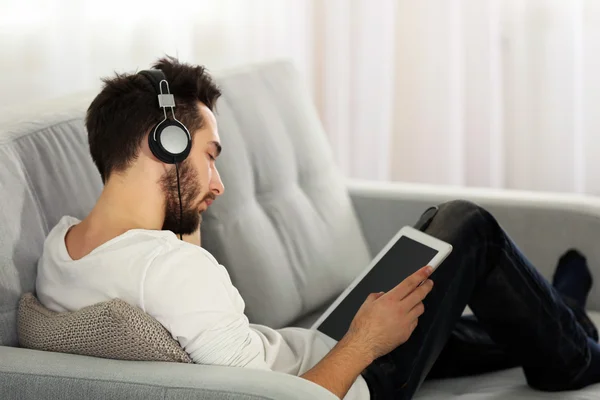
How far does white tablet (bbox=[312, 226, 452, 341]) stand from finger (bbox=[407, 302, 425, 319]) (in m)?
0.12

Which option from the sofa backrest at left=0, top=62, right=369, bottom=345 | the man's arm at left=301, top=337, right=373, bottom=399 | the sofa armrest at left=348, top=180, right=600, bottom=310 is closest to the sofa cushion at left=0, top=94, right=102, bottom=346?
the sofa backrest at left=0, top=62, right=369, bottom=345

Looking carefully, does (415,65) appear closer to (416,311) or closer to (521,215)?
(521,215)

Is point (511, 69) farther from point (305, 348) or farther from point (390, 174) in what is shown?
point (305, 348)

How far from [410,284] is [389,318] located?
8 cm

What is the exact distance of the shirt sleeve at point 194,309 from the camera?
121 centimetres

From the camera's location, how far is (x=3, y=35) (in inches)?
93.5

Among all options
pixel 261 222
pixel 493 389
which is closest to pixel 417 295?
pixel 493 389

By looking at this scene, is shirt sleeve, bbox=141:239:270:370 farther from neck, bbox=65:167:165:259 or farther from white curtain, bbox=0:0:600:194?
white curtain, bbox=0:0:600:194

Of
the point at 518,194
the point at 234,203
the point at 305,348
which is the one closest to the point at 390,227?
the point at 518,194

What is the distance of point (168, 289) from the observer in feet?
3.98

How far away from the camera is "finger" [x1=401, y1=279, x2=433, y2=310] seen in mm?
1431

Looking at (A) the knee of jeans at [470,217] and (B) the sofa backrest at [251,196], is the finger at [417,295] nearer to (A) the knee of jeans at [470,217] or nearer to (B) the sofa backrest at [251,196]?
(A) the knee of jeans at [470,217]

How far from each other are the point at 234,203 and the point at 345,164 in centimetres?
130

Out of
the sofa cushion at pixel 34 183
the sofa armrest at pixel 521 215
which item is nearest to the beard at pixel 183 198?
the sofa cushion at pixel 34 183
